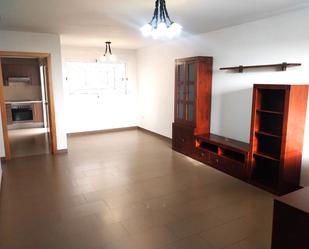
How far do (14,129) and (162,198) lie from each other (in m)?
6.21

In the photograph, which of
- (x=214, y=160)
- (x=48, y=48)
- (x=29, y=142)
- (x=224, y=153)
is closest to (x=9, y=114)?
(x=29, y=142)

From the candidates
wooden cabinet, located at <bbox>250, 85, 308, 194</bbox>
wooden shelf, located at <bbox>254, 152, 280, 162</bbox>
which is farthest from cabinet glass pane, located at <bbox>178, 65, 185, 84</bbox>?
wooden shelf, located at <bbox>254, 152, 280, 162</bbox>

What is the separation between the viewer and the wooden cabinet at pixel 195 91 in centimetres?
452

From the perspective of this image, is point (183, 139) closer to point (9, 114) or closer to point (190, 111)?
point (190, 111)

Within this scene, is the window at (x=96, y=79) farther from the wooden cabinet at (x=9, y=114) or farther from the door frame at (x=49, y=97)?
the wooden cabinet at (x=9, y=114)

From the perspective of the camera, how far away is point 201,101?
460 centimetres

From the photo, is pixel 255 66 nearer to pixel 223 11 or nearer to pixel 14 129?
pixel 223 11

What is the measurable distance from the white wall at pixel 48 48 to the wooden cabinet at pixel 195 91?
2.38 meters

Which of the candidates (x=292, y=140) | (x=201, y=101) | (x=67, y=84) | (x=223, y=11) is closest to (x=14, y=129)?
(x=67, y=84)

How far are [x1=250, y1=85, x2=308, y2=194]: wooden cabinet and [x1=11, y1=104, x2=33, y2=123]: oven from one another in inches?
267

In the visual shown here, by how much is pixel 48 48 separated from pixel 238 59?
11.5 feet

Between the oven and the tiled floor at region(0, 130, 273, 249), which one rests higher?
the oven

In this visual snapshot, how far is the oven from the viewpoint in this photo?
7.54 metres

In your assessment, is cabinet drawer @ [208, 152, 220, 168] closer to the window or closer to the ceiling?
the ceiling
